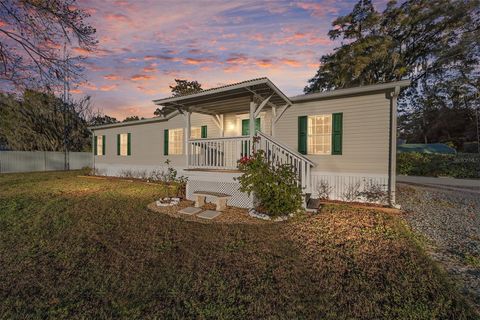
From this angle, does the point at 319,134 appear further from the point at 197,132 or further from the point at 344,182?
the point at 197,132

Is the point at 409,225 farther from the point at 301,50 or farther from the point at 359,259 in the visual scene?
the point at 301,50

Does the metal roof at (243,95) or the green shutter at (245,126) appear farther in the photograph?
the green shutter at (245,126)

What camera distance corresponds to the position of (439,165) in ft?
42.3

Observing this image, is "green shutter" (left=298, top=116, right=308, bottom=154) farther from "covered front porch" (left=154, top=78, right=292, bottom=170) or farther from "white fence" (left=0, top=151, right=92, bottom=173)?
"white fence" (left=0, top=151, right=92, bottom=173)

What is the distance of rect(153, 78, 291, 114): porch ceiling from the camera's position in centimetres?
582

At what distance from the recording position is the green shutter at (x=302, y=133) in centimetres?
767

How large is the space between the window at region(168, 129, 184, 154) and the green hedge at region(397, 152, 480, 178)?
13.7 metres

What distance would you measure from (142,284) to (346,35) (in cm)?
1882

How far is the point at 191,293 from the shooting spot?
2502mm

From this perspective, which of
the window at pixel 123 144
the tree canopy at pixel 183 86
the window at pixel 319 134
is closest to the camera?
the window at pixel 319 134

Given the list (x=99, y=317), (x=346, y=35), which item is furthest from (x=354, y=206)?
(x=346, y=35)

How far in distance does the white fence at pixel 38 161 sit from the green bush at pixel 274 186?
2167cm

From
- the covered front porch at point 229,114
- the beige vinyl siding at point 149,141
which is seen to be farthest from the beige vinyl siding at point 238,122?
the beige vinyl siding at point 149,141

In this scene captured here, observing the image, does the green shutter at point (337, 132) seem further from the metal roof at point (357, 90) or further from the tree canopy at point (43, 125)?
the tree canopy at point (43, 125)
